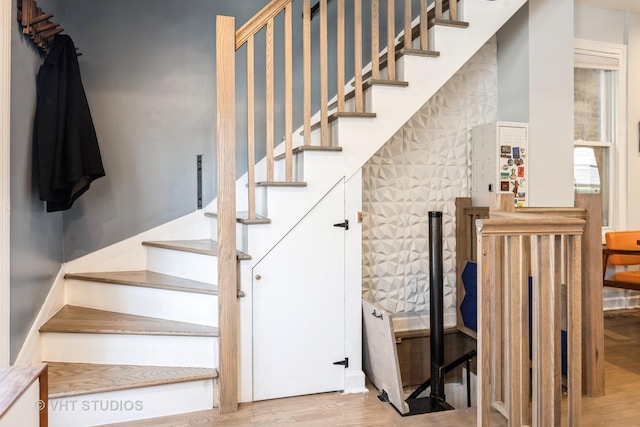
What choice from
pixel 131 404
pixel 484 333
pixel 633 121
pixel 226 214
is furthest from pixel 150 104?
pixel 633 121

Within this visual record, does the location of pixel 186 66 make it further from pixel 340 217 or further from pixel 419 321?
pixel 419 321

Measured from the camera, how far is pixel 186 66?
3064mm

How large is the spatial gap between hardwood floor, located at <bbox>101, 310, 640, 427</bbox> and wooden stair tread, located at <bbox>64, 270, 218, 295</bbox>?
0.65 meters

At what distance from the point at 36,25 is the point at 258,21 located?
1.19m

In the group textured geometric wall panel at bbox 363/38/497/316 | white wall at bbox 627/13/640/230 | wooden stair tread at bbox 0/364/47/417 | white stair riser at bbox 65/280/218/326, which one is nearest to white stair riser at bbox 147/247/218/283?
white stair riser at bbox 65/280/218/326

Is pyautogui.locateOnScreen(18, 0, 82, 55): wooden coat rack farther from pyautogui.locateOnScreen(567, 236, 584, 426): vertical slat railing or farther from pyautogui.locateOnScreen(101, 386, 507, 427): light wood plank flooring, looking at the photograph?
pyautogui.locateOnScreen(567, 236, 584, 426): vertical slat railing

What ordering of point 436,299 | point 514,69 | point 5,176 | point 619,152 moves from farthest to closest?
point 619,152, point 514,69, point 436,299, point 5,176

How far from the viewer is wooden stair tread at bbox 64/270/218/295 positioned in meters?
2.37

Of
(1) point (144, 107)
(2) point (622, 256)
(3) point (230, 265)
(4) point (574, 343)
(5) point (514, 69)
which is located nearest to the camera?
(4) point (574, 343)

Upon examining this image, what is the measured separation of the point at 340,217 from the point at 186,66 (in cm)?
170

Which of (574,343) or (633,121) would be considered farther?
(633,121)

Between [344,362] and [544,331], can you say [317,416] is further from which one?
[544,331]

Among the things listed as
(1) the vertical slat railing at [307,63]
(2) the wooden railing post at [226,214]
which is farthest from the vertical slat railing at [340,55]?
(2) the wooden railing post at [226,214]

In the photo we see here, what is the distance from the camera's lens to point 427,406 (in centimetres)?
249
